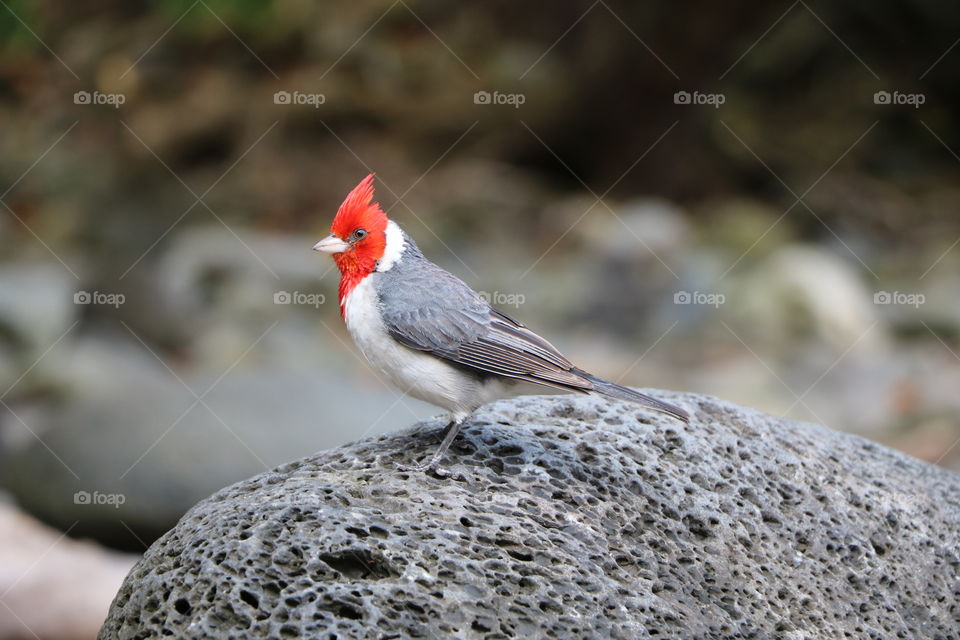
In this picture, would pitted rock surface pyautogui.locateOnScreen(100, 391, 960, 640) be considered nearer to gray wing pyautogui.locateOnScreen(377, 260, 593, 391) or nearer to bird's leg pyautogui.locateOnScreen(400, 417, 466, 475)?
bird's leg pyautogui.locateOnScreen(400, 417, 466, 475)

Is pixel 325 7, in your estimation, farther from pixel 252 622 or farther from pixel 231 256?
pixel 252 622

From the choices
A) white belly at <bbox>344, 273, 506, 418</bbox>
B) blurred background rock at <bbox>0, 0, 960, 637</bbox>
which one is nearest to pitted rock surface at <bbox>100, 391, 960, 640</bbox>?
white belly at <bbox>344, 273, 506, 418</bbox>

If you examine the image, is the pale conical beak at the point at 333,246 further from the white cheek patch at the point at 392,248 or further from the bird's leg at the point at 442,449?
the bird's leg at the point at 442,449

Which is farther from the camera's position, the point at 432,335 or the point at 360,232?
the point at 360,232

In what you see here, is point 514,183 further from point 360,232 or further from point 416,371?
point 416,371

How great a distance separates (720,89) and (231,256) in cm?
648

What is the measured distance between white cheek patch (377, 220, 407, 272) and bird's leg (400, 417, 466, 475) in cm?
72

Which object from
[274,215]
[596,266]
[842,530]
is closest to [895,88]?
[596,266]

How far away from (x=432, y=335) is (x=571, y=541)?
104 centimetres

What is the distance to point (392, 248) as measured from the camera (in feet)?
15.1

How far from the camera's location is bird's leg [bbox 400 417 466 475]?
4066 mm

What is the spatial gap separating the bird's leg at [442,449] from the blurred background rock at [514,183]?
231 inches

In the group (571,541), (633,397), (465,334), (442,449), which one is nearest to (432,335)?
(465,334)

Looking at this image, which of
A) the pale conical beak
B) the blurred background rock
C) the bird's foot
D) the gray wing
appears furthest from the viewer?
the blurred background rock
